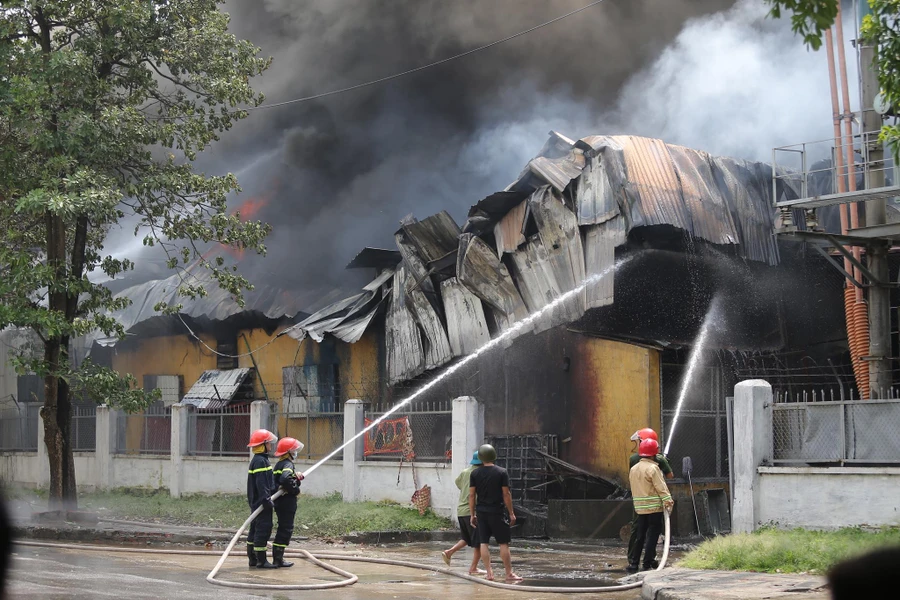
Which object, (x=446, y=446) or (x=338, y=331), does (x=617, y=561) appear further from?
(x=338, y=331)

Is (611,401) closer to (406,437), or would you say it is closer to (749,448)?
(406,437)

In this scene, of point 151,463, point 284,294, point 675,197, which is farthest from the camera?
point 284,294

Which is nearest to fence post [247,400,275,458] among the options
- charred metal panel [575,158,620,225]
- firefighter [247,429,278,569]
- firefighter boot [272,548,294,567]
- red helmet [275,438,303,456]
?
charred metal panel [575,158,620,225]

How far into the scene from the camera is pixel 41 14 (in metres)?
18.3

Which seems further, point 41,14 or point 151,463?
point 151,463

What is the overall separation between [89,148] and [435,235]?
710 cm

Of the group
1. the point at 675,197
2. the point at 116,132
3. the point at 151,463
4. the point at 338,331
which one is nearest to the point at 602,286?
the point at 675,197

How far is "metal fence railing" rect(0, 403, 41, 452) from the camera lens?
29578 millimetres

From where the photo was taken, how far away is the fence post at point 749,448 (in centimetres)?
1330

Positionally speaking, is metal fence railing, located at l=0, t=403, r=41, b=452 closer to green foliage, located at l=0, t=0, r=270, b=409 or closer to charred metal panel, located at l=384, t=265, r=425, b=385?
green foliage, located at l=0, t=0, r=270, b=409

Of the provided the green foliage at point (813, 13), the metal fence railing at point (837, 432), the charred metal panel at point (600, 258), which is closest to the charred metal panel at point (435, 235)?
the charred metal panel at point (600, 258)

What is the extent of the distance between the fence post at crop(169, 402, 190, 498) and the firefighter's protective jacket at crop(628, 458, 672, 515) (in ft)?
47.1

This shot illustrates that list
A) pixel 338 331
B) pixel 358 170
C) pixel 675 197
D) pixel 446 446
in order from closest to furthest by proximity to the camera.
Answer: pixel 675 197, pixel 446 446, pixel 338 331, pixel 358 170

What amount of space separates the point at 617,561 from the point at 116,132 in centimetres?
1102
